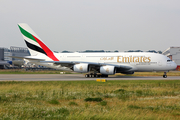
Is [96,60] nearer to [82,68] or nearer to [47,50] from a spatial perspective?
[82,68]

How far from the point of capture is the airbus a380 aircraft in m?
40.9

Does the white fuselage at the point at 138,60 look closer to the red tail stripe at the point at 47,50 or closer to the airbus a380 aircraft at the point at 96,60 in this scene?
the airbus a380 aircraft at the point at 96,60

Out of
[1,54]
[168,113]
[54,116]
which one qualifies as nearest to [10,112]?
[54,116]

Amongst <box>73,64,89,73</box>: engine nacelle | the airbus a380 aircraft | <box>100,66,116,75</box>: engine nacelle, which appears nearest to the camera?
<box>100,66,116,75</box>: engine nacelle

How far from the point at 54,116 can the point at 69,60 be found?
35.4 metres

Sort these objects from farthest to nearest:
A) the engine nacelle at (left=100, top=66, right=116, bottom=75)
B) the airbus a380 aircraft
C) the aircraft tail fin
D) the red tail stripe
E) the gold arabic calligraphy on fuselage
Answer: the red tail stripe < the aircraft tail fin < the gold arabic calligraphy on fuselage < the airbus a380 aircraft < the engine nacelle at (left=100, top=66, right=116, bottom=75)

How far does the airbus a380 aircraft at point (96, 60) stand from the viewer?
134 feet

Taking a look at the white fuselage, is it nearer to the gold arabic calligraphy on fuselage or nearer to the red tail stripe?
the gold arabic calligraphy on fuselage

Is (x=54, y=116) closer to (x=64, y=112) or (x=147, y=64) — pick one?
(x=64, y=112)

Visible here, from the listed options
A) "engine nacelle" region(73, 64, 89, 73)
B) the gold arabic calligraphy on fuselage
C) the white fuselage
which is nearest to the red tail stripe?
the white fuselage

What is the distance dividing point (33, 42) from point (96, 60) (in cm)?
1271

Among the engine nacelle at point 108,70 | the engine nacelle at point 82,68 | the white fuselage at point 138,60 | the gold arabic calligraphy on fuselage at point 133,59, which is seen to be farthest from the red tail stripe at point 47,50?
the gold arabic calligraphy on fuselage at point 133,59

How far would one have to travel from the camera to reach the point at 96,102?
14820 mm

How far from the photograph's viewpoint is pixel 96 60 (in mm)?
44125
